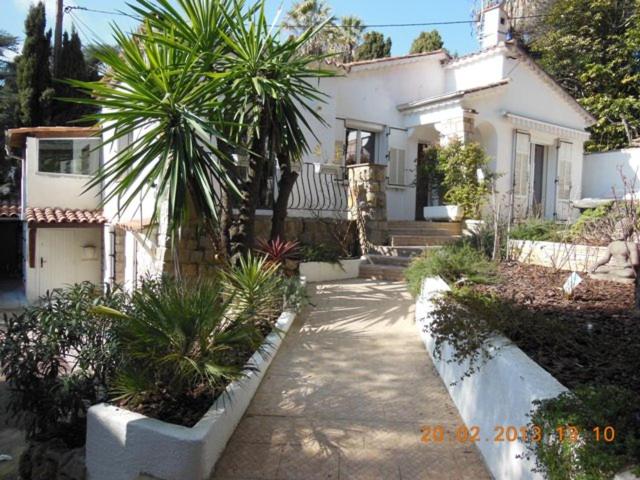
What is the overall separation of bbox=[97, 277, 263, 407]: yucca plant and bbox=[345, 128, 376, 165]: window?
371 inches

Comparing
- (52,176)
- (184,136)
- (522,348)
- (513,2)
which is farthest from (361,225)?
(513,2)

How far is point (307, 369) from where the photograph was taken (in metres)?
4.50

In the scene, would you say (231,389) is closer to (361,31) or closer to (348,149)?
(348,149)

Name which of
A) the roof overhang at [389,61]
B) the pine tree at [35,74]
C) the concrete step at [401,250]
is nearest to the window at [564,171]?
the roof overhang at [389,61]

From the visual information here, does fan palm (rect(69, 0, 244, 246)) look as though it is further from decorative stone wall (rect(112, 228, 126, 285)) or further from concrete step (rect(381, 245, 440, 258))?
decorative stone wall (rect(112, 228, 126, 285))

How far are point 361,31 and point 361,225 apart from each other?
15092 millimetres

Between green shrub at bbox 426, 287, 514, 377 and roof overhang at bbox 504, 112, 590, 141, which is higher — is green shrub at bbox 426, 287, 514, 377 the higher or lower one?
the lower one

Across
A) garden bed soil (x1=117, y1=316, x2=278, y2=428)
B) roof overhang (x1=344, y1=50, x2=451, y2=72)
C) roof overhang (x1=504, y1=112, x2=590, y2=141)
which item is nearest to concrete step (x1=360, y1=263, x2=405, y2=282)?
garden bed soil (x1=117, y1=316, x2=278, y2=428)

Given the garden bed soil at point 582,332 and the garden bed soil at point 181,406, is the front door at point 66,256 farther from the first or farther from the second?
the garden bed soil at point 582,332

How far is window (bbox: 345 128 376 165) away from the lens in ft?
41.4

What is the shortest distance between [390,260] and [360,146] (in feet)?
15.7

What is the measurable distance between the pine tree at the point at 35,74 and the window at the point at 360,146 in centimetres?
1203

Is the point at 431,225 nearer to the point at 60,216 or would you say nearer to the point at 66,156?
the point at 60,216

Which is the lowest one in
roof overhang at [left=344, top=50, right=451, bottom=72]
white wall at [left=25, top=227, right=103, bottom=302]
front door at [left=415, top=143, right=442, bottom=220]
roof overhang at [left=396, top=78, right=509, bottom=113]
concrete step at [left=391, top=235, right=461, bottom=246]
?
white wall at [left=25, top=227, right=103, bottom=302]
